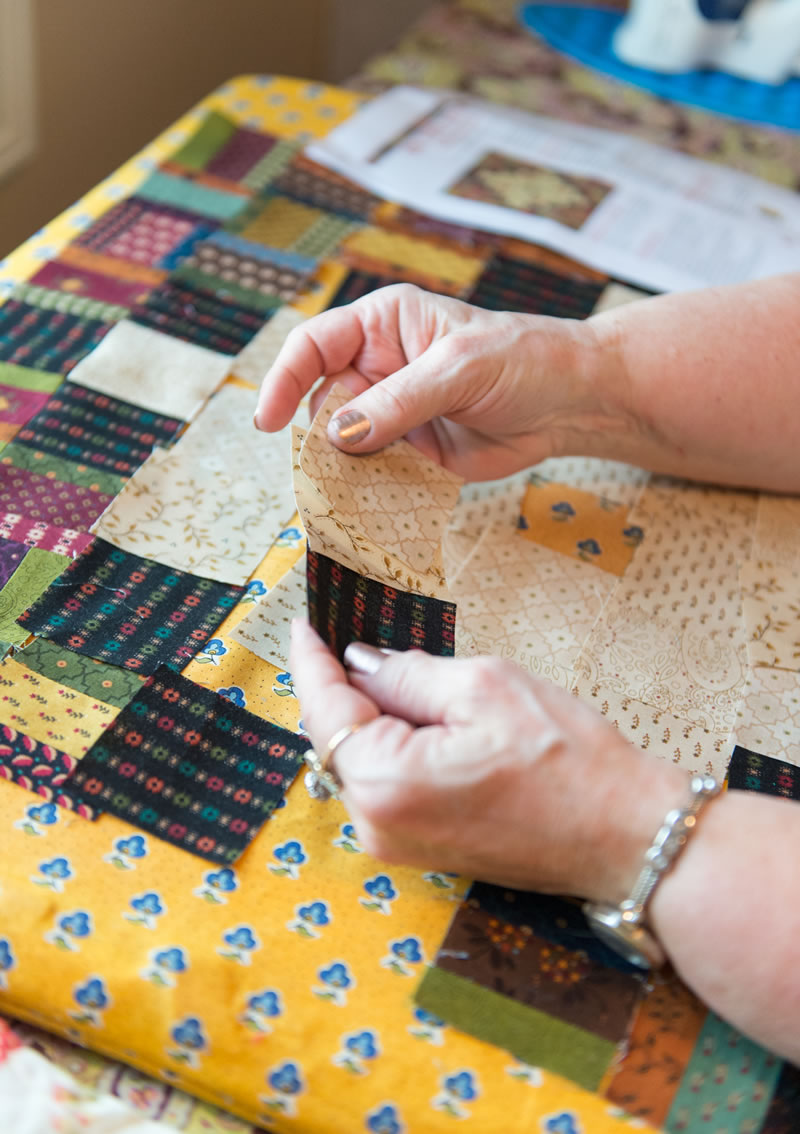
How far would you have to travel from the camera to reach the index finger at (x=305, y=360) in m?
0.82

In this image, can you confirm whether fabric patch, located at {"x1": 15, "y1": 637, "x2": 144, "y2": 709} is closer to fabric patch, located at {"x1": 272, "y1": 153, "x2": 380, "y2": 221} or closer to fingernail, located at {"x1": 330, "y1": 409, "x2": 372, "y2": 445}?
fingernail, located at {"x1": 330, "y1": 409, "x2": 372, "y2": 445}

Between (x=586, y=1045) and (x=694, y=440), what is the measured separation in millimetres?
555

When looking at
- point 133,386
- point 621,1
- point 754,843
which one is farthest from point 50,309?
point 621,1

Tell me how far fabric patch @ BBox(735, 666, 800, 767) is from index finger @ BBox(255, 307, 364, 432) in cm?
44

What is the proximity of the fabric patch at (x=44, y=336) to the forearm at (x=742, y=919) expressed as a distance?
73 centimetres

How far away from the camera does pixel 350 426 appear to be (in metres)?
0.77

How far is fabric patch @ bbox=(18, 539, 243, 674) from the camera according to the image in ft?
2.45

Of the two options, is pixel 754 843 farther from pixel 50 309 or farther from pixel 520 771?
pixel 50 309

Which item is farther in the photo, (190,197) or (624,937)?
(190,197)

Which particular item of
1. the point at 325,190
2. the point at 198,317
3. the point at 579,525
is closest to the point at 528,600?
the point at 579,525

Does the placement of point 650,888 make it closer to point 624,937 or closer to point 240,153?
point 624,937

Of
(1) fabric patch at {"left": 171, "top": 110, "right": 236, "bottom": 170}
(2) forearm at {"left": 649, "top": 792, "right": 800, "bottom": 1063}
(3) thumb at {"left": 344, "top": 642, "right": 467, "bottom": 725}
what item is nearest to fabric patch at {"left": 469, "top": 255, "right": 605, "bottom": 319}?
(1) fabric patch at {"left": 171, "top": 110, "right": 236, "bottom": 170}

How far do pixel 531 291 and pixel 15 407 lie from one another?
604mm

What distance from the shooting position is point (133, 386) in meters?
0.97
